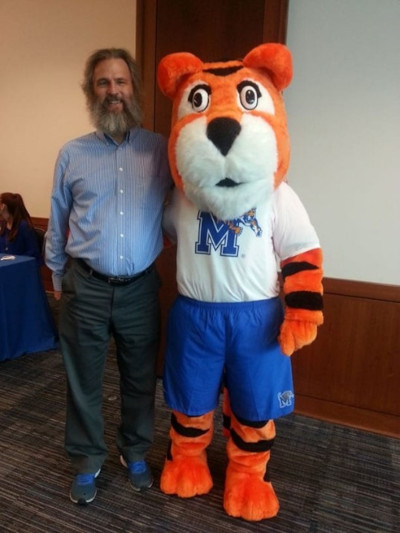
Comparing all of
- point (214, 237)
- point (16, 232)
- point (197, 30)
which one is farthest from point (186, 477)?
point (16, 232)

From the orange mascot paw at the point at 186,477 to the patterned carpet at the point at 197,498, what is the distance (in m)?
0.04

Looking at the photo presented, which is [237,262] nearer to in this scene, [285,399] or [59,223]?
[285,399]

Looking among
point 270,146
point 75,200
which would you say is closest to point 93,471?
point 75,200

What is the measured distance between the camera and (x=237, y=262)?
1.44 meters

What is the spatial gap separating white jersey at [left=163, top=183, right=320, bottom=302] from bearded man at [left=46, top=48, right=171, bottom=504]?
7.5 inches

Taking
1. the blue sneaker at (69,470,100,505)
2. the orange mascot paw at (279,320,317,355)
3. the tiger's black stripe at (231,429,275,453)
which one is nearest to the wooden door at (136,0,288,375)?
the orange mascot paw at (279,320,317,355)

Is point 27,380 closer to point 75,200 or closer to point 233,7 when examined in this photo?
point 75,200

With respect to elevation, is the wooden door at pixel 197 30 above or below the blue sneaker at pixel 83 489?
above

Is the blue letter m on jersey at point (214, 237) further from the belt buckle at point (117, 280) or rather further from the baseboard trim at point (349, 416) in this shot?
the baseboard trim at point (349, 416)

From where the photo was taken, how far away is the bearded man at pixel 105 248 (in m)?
1.53

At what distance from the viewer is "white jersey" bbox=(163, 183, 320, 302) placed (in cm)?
144

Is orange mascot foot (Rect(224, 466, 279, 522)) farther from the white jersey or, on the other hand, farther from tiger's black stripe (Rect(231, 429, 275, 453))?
the white jersey

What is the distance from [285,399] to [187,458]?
0.50 m

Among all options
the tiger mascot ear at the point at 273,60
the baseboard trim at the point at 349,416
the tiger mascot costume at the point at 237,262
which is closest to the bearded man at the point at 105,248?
the tiger mascot costume at the point at 237,262
